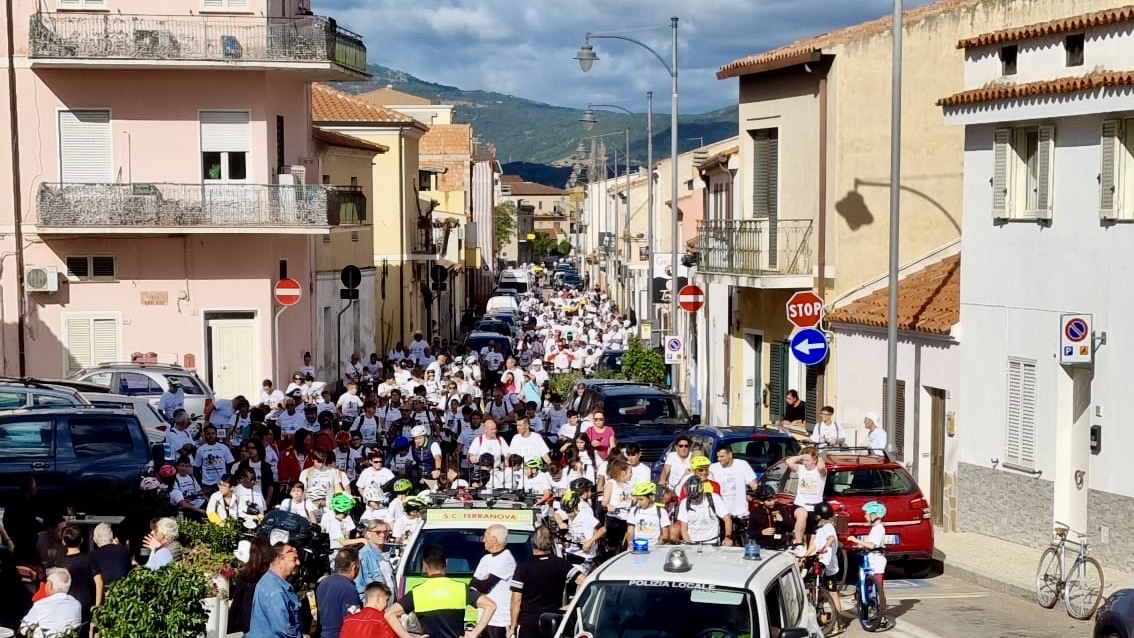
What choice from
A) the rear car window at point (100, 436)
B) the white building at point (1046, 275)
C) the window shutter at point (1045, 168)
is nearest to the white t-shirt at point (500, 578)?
the rear car window at point (100, 436)

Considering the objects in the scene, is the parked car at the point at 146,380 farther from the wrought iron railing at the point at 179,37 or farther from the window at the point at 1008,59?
the window at the point at 1008,59

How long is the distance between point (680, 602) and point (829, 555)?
6147 millimetres

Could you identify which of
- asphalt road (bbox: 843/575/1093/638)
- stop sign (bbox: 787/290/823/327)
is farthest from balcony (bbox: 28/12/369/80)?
asphalt road (bbox: 843/575/1093/638)

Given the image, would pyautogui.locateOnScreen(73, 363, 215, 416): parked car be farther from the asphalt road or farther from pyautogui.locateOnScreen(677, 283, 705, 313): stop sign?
the asphalt road

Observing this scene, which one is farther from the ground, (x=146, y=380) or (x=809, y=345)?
(x=809, y=345)

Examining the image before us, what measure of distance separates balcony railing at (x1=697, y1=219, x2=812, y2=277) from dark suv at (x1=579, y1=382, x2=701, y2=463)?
19.5ft

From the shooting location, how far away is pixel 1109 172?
1936cm

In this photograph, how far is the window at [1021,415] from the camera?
2119cm

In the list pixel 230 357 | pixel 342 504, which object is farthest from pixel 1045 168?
pixel 230 357

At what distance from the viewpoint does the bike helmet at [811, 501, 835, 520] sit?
1664 cm

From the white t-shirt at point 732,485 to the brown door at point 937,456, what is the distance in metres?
5.98

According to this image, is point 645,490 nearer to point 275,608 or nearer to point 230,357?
point 275,608

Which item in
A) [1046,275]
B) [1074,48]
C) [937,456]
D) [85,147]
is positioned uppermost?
[1074,48]

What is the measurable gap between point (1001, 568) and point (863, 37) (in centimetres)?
1369
